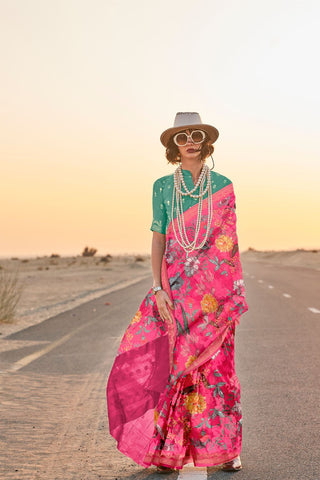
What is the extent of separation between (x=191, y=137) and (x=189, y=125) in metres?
0.08

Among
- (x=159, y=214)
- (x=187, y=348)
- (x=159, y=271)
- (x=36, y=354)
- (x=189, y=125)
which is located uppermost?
(x=189, y=125)

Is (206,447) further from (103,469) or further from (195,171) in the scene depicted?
(195,171)

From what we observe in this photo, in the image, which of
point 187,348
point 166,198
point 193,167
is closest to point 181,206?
point 166,198

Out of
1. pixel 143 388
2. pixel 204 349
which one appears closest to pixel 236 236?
pixel 204 349

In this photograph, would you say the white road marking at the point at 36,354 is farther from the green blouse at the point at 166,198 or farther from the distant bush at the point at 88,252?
the distant bush at the point at 88,252

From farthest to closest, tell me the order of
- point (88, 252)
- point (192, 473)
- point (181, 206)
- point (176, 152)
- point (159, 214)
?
point (88, 252) → point (176, 152) → point (159, 214) → point (181, 206) → point (192, 473)

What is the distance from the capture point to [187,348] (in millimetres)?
3938

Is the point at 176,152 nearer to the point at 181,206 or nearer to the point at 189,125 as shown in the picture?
the point at 189,125

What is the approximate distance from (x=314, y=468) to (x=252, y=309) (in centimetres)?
1074

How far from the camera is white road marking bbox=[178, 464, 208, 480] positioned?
390 centimetres

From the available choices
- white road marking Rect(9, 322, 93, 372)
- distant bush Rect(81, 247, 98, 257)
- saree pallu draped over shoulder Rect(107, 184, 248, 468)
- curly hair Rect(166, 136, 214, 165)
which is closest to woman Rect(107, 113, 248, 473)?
saree pallu draped over shoulder Rect(107, 184, 248, 468)

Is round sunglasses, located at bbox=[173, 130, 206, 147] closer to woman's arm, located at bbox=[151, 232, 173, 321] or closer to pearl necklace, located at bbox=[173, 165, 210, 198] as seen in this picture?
pearl necklace, located at bbox=[173, 165, 210, 198]

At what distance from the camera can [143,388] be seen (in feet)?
13.0

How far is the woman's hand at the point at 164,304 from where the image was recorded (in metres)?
3.97
